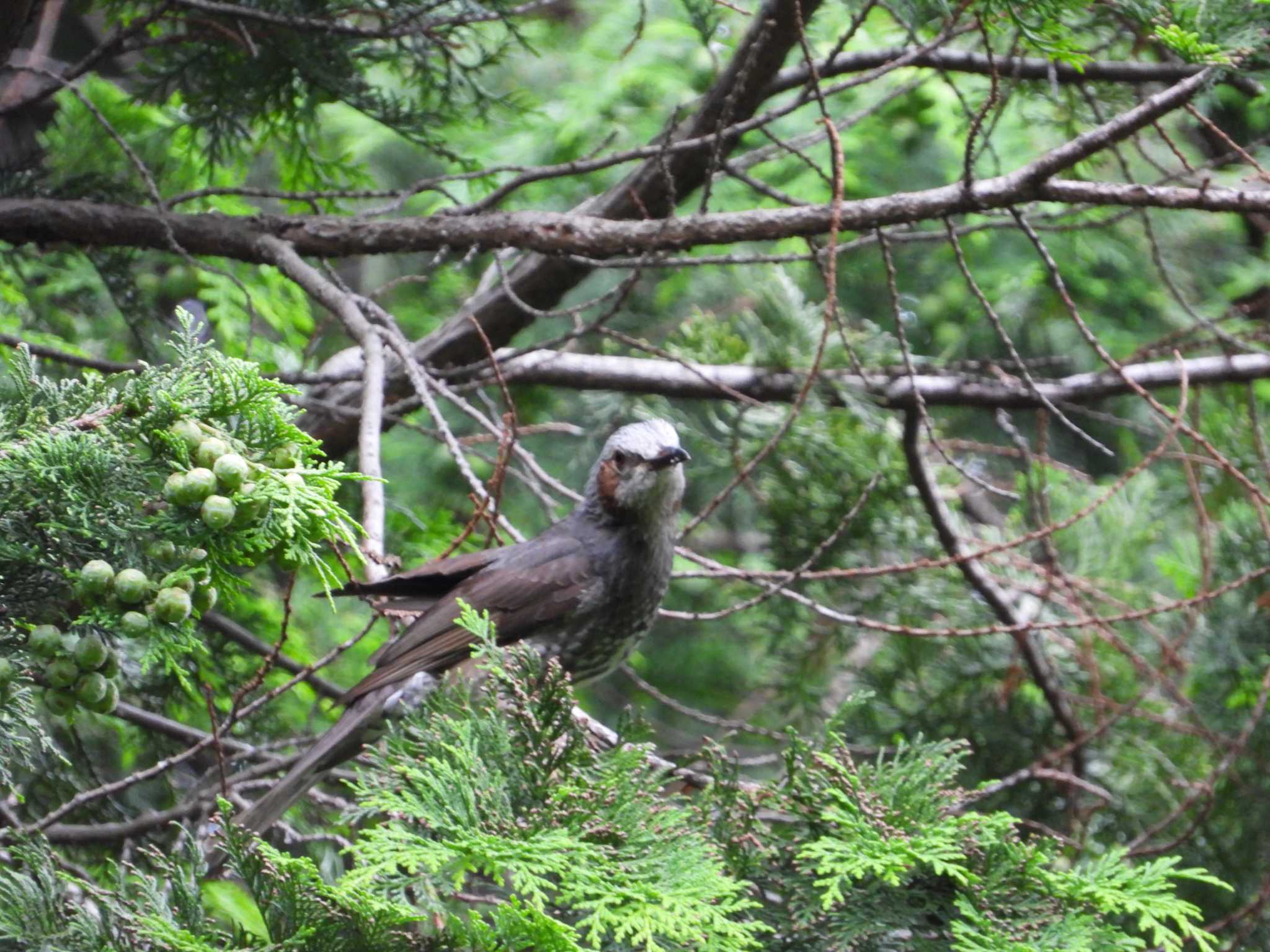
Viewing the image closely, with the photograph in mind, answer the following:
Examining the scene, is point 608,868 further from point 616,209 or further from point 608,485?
point 616,209

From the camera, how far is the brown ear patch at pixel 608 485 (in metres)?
3.04

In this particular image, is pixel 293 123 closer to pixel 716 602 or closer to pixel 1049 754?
pixel 1049 754

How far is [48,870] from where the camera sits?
1650 millimetres

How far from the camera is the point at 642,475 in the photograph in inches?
116

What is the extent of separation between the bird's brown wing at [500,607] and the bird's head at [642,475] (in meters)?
0.17

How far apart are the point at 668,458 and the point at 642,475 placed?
5.1 inches

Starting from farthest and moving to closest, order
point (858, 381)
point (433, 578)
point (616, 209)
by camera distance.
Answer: point (858, 381)
point (616, 209)
point (433, 578)

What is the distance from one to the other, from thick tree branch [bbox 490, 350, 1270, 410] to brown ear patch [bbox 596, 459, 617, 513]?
63 cm

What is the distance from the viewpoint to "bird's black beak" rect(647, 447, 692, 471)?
2805mm

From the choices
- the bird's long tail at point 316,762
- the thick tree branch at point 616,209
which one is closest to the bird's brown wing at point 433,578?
the bird's long tail at point 316,762

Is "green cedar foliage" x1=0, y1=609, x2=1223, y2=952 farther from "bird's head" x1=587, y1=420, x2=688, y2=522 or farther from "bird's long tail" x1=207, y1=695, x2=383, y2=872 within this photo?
"bird's head" x1=587, y1=420, x2=688, y2=522

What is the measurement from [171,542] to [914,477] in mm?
2525

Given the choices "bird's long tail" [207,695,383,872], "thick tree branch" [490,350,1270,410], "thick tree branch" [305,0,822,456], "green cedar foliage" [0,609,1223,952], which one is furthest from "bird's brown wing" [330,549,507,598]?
"thick tree branch" [490,350,1270,410]

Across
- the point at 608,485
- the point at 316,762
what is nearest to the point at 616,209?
the point at 608,485
